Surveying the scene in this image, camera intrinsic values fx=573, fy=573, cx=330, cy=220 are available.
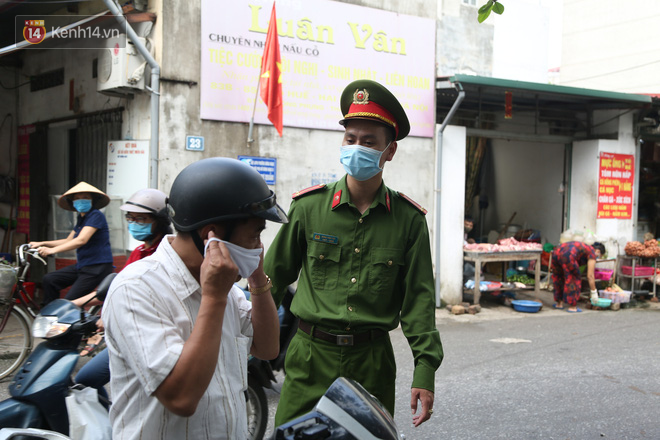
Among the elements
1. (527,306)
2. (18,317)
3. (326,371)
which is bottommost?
(527,306)

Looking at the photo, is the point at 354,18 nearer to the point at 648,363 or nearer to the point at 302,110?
the point at 302,110

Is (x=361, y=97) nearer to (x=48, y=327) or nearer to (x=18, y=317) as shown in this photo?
(x=48, y=327)

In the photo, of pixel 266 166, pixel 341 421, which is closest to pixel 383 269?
pixel 341 421

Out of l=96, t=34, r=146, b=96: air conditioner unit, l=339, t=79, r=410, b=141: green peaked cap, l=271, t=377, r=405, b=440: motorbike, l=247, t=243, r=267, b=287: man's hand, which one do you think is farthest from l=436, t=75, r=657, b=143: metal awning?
l=271, t=377, r=405, b=440: motorbike

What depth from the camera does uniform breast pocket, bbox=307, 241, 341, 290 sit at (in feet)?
8.53

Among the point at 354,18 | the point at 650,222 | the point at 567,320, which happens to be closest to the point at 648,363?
the point at 567,320

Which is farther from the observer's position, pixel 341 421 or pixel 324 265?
pixel 324 265

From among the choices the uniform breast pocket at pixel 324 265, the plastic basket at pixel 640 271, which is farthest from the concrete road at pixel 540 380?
the uniform breast pocket at pixel 324 265

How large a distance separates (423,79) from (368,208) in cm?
736

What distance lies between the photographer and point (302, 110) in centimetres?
858

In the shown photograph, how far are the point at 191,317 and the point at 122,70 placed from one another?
6.61 m

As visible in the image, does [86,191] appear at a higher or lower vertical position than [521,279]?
higher

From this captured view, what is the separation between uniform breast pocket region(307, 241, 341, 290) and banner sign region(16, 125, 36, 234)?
9083mm

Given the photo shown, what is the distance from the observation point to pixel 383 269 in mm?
2561
